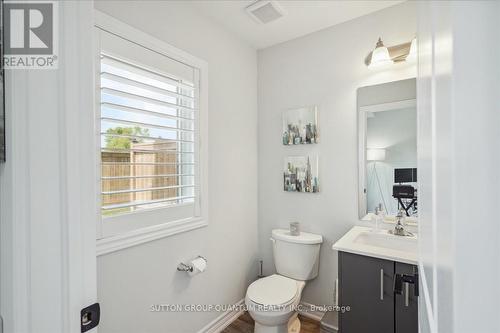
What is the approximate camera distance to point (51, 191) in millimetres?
573

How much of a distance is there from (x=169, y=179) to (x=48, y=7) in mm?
1173

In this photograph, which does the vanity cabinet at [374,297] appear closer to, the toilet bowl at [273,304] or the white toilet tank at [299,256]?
the toilet bowl at [273,304]

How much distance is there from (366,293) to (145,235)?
4.54ft

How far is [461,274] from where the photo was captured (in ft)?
0.89

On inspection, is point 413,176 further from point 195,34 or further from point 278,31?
point 195,34

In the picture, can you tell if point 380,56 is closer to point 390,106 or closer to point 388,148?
point 390,106

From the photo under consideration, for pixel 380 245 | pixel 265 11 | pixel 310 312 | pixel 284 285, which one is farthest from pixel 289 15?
pixel 310 312

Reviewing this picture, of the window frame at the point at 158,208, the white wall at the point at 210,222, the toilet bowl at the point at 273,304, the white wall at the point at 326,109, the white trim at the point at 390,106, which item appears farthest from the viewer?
the white wall at the point at 326,109

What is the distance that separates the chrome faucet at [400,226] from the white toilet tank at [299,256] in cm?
57

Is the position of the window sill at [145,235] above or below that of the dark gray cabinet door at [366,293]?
above

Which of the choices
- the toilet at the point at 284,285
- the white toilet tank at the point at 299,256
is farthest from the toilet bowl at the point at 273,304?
the white toilet tank at the point at 299,256

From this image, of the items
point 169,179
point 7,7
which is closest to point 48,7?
point 7,7

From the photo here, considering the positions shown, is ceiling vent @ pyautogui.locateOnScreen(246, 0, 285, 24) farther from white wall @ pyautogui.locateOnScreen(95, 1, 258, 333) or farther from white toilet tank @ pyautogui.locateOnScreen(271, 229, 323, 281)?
white toilet tank @ pyautogui.locateOnScreen(271, 229, 323, 281)

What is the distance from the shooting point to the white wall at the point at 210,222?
1388 mm
